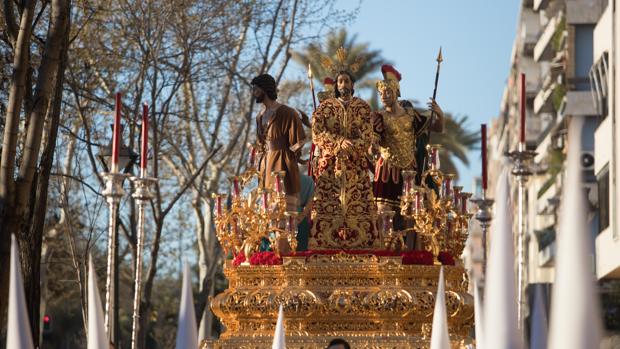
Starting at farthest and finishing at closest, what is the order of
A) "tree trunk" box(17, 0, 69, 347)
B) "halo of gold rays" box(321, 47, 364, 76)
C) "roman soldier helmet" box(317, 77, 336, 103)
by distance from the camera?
"roman soldier helmet" box(317, 77, 336, 103) < "halo of gold rays" box(321, 47, 364, 76) < "tree trunk" box(17, 0, 69, 347)

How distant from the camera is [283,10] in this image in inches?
1249

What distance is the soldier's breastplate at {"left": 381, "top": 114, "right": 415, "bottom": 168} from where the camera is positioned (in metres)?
14.0

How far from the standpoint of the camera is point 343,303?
1288cm

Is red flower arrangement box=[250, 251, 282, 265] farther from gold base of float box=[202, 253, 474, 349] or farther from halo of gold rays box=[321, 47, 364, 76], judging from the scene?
halo of gold rays box=[321, 47, 364, 76]

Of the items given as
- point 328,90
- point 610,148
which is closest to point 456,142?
point 610,148

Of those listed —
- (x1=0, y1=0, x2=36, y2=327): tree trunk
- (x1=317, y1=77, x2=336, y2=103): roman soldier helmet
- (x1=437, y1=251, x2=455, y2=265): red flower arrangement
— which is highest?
(x1=317, y1=77, x2=336, y2=103): roman soldier helmet

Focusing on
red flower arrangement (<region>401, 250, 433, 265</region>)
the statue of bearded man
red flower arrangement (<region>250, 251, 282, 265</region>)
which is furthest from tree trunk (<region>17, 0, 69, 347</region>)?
red flower arrangement (<region>401, 250, 433, 265</region>)

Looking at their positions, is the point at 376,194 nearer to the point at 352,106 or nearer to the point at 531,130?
the point at 352,106

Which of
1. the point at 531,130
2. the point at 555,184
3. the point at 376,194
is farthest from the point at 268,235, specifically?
the point at 531,130

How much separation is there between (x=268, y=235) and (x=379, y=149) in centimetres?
141

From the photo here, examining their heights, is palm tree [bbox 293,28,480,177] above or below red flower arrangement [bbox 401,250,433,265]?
above

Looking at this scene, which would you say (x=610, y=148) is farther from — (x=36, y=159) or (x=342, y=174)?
(x=36, y=159)

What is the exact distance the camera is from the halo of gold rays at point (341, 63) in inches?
545

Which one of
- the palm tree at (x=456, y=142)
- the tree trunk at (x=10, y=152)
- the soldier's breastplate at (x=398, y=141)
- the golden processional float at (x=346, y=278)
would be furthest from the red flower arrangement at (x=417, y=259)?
the palm tree at (x=456, y=142)
